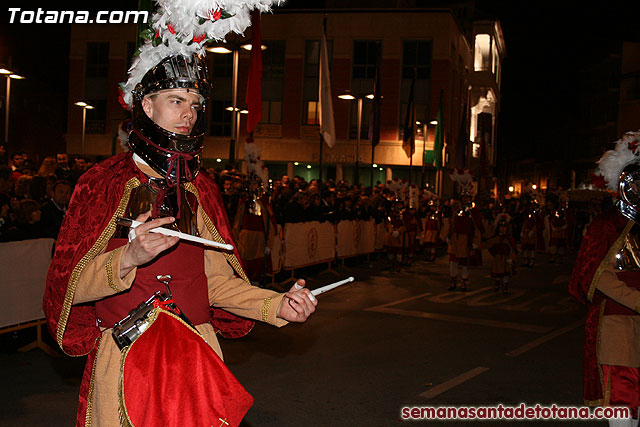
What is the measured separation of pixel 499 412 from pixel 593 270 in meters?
1.86

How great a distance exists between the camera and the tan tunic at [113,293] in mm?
2547

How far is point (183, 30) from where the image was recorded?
2.90 m

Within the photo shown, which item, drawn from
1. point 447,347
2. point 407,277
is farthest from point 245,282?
point 407,277

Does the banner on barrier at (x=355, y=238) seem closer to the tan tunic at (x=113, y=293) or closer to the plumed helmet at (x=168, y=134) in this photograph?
the tan tunic at (x=113, y=293)

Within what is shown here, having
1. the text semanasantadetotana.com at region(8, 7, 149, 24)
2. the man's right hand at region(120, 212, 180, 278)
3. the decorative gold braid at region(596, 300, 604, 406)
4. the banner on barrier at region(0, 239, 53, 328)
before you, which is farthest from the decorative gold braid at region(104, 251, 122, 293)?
the text semanasantadetotana.com at region(8, 7, 149, 24)

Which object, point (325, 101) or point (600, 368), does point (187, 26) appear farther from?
point (325, 101)

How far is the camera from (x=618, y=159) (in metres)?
5.40

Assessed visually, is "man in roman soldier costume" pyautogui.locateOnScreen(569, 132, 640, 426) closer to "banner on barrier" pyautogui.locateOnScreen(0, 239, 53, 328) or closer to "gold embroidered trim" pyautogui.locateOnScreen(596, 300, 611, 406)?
"gold embroidered trim" pyautogui.locateOnScreen(596, 300, 611, 406)

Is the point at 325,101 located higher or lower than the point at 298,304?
higher

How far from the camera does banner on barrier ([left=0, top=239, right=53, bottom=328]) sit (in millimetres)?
7387

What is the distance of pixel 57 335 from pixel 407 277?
1408 centimetres

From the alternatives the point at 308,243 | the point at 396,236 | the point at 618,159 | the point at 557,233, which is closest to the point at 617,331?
the point at 618,159

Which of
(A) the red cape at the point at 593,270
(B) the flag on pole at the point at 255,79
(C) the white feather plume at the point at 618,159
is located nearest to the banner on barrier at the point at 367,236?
(B) the flag on pole at the point at 255,79

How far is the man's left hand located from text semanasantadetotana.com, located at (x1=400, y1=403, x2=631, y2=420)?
10.9 feet
